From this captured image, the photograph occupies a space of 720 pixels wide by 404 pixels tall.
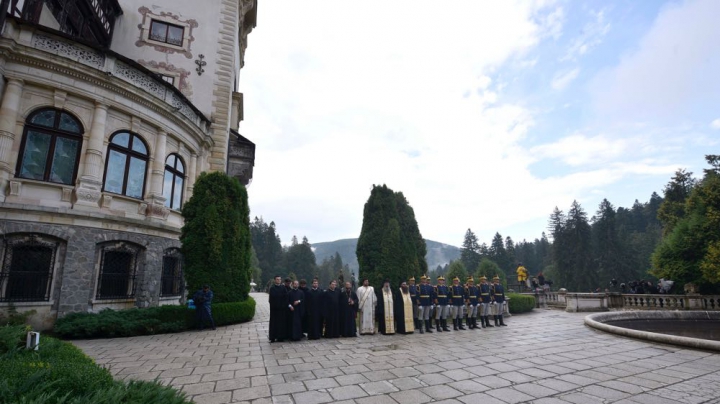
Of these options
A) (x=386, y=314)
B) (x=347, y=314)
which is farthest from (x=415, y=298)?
(x=347, y=314)

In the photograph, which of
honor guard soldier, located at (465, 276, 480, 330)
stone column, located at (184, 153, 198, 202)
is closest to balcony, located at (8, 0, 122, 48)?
stone column, located at (184, 153, 198, 202)

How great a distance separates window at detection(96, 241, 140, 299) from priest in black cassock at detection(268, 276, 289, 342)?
612 centimetres

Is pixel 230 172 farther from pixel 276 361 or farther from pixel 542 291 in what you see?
pixel 542 291

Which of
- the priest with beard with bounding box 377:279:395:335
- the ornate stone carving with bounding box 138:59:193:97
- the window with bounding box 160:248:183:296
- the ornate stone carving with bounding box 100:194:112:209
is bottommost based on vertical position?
the priest with beard with bounding box 377:279:395:335

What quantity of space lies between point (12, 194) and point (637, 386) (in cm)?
1674

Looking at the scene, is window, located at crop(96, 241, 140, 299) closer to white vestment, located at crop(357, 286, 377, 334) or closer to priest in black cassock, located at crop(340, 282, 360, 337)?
priest in black cassock, located at crop(340, 282, 360, 337)

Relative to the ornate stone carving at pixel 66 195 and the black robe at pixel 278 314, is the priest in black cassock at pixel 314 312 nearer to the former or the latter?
the black robe at pixel 278 314

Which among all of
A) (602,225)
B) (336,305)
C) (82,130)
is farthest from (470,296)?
(602,225)

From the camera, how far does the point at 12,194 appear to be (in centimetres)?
1053

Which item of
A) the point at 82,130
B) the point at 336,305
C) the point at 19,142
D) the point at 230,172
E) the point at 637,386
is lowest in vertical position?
the point at 637,386

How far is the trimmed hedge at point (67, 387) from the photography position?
10.1 feet

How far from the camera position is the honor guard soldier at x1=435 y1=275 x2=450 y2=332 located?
40.8 feet

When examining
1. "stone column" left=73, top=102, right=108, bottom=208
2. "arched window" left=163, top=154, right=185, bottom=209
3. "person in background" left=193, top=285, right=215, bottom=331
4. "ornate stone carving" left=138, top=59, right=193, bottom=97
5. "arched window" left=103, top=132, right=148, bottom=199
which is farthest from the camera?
"ornate stone carving" left=138, top=59, right=193, bottom=97

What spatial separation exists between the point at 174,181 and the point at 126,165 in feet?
7.72
